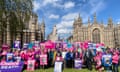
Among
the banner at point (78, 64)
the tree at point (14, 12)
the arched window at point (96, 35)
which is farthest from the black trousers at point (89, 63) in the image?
the arched window at point (96, 35)

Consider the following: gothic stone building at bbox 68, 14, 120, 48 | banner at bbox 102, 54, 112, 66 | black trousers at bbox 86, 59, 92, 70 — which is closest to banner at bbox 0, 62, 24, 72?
banner at bbox 102, 54, 112, 66

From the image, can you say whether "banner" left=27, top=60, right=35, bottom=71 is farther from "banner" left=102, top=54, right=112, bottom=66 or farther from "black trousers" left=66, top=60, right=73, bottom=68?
"banner" left=102, top=54, right=112, bottom=66

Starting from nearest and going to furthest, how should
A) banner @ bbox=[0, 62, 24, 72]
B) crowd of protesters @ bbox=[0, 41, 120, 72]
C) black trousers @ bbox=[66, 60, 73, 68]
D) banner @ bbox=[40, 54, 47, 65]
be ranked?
banner @ bbox=[0, 62, 24, 72] → crowd of protesters @ bbox=[0, 41, 120, 72] → banner @ bbox=[40, 54, 47, 65] → black trousers @ bbox=[66, 60, 73, 68]

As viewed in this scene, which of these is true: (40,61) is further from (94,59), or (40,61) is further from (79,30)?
(79,30)

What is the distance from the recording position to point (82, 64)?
2056 centimetres

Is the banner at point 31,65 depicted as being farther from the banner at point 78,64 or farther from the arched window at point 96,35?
the arched window at point 96,35

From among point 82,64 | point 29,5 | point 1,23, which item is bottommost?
point 82,64

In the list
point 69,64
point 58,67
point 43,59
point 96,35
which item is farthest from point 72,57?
point 96,35

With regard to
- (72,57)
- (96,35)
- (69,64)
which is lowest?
(69,64)

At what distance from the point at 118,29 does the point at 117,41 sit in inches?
162

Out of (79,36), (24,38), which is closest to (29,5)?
(24,38)

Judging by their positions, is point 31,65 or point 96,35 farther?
point 96,35

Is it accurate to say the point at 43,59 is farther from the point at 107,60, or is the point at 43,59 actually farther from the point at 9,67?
the point at 9,67

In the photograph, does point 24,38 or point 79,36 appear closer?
point 24,38
